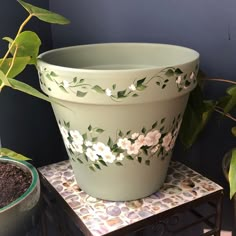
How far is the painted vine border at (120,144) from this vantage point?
584 millimetres

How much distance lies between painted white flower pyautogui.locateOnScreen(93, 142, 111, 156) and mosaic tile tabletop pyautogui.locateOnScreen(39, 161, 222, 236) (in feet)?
0.35

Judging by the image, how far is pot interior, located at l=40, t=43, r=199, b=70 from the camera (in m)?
0.72

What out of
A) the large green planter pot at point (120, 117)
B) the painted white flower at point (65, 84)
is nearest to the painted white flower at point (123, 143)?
the large green planter pot at point (120, 117)

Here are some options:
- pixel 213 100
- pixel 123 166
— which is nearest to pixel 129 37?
pixel 213 100

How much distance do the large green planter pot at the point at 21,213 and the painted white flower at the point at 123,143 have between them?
158 millimetres

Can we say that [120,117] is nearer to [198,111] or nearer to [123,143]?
[123,143]

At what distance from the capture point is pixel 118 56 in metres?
0.75

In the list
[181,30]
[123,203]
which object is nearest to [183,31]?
[181,30]

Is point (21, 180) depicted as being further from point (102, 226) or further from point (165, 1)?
point (165, 1)

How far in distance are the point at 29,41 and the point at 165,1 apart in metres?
0.31

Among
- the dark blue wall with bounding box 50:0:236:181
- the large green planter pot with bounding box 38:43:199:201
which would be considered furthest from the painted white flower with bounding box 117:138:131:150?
the dark blue wall with bounding box 50:0:236:181

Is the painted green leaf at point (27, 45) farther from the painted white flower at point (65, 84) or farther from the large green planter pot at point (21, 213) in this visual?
the large green planter pot at point (21, 213)

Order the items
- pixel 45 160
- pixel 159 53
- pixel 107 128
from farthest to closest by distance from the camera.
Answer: pixel 45 160 → pixel 159 53 → pixel 107 128

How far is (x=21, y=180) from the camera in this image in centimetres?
65
